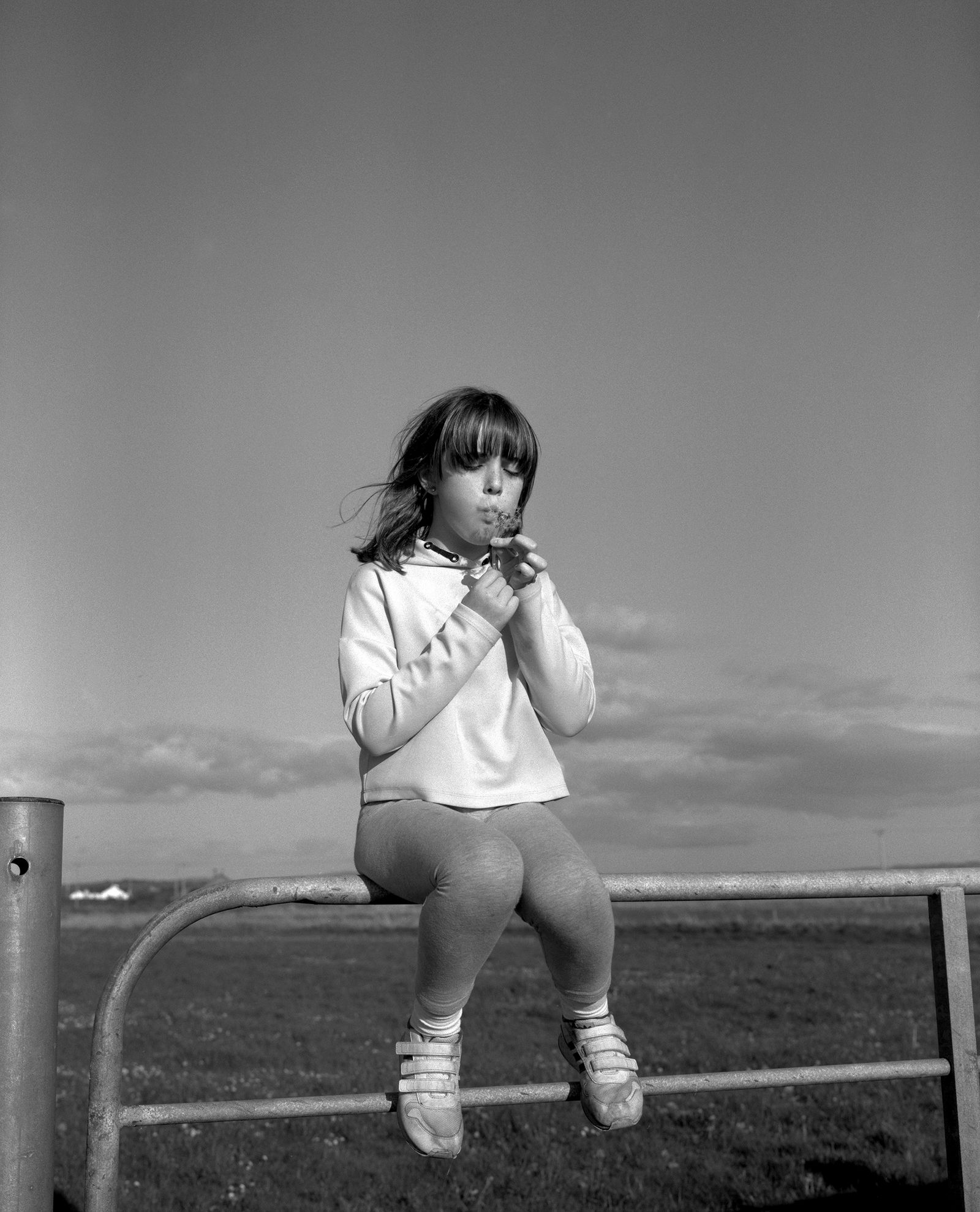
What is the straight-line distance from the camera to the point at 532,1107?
339 inches

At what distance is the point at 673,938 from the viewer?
3136cm

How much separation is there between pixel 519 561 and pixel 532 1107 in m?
7.24

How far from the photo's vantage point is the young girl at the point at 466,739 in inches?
81.4

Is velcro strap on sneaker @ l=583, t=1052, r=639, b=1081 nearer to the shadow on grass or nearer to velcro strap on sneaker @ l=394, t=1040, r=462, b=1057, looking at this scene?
velcro strap on sneaker @ l=394, t=1040, r=462, b=1057

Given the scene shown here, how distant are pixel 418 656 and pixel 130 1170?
5993mm

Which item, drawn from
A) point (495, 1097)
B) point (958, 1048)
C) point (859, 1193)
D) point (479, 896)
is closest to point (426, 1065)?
point (495, 1097)

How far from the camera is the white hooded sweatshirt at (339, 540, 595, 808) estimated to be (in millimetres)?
2301

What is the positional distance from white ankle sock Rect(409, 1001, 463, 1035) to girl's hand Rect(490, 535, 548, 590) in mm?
818

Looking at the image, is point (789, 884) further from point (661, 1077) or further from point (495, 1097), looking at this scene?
Result: point (495, 1097)

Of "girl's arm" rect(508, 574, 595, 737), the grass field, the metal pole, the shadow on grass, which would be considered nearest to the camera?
the metal pole

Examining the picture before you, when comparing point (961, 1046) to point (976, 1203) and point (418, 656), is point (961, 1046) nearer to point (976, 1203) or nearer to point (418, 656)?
point (976, 1203)

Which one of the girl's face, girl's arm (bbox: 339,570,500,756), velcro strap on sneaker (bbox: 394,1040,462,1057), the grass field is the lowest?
the grass field

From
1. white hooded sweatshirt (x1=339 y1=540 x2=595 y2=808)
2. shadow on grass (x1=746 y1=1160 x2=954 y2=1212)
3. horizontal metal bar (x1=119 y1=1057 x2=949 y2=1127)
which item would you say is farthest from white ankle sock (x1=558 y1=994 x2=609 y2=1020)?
shadow on grass (x1=746 y1=1160 x2=954 y2=1212)

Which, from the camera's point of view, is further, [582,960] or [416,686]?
[416,686]
